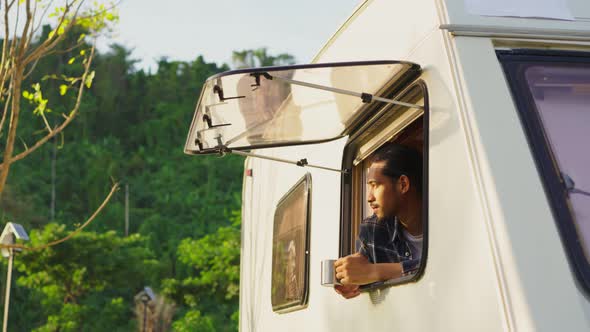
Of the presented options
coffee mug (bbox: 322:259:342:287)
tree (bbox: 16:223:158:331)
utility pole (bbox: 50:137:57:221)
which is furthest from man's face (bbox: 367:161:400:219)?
utility pole (bbox: 50:137:57:221)

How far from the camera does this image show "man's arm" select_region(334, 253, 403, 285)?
2.72 metres

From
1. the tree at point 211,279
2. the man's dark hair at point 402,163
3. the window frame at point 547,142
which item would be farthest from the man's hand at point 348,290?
the tree at point 211,279

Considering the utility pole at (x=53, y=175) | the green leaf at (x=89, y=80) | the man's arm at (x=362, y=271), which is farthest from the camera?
the utility pole at (x=53, y=175)

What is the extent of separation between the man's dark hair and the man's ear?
0.4 inches

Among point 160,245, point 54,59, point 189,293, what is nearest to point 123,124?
point 54,59

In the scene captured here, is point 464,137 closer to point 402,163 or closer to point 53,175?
point 402,163

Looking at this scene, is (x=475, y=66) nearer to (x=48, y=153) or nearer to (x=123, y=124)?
(x=48, y=153)

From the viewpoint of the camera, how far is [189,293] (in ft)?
106

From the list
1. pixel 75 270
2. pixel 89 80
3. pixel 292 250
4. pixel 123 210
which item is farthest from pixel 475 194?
pixel 123 210

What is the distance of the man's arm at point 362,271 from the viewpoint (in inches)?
107

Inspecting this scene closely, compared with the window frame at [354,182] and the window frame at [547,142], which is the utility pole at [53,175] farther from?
the window frame at [547,142]

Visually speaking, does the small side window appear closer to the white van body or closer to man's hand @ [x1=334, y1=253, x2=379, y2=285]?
the white van body

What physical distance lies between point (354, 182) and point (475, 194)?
1.30 metres

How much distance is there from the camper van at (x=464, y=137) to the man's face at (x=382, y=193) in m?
0.14
